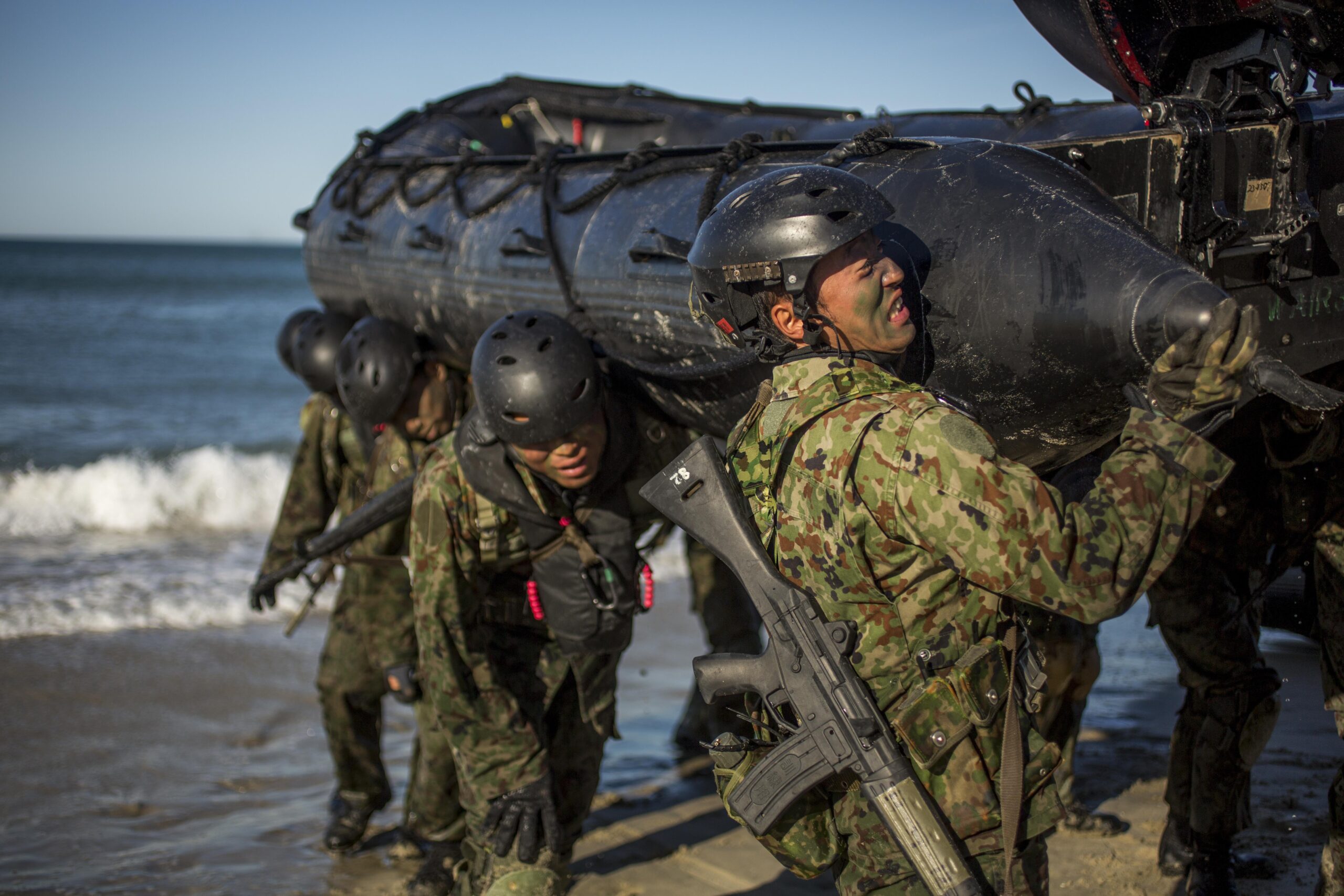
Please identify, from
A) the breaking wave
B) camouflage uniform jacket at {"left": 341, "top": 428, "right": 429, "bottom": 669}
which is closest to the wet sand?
camouflage uniform jacket at {"left": 341, "top": 428, "right": 429, "bottom": 669}

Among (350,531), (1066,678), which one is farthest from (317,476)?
(1066,678)

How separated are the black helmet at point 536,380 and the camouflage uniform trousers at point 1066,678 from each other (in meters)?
1.89

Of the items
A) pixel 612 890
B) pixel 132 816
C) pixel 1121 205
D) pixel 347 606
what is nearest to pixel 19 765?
pixel 132 816

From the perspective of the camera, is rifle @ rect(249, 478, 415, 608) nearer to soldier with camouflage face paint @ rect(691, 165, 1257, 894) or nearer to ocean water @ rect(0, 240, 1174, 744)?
ocean water @ rect(0, 240, 1174, 744)

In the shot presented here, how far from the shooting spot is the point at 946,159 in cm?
289

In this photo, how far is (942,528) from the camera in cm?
207

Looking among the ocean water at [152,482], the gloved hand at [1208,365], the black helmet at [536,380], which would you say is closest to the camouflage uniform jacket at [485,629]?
the black helmet at [536,380]

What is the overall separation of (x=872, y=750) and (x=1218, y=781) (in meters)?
2.20

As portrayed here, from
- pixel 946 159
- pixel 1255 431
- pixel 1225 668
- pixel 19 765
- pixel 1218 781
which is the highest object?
pixel 946 159

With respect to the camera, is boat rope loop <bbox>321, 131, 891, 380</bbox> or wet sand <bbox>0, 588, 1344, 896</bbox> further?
wet sand <bbox>0, 588, 1344, 896</bbox>

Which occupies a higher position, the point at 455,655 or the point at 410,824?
the point at 455,655

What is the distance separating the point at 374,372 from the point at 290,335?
1.66 meters

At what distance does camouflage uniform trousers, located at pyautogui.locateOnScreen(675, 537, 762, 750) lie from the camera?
19.4 ft

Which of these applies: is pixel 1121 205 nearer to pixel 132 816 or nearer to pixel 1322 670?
pixel 1322 670
